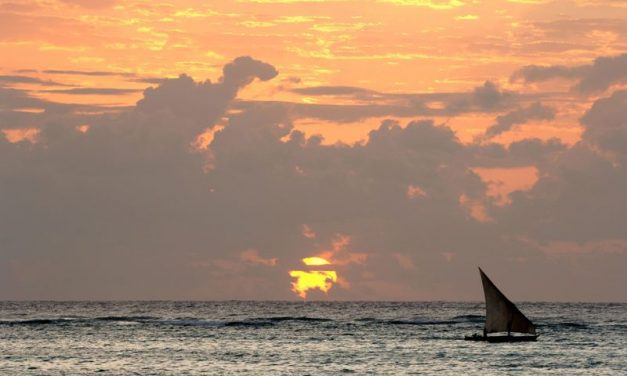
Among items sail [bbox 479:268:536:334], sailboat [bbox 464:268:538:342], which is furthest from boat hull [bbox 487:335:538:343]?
sail [bbox 479:268:536:334]

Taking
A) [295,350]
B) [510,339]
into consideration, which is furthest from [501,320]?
[295,350]

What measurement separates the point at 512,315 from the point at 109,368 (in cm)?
3940

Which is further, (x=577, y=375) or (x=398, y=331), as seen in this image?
(x=398, y=331)

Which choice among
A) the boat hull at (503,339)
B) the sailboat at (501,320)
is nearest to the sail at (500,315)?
the sailboat at (501,320)

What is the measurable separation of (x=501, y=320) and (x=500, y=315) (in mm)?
736

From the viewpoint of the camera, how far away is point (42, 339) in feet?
373

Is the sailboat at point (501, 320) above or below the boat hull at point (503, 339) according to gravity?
above

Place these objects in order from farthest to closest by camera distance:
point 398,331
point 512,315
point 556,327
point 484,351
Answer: point 556,327 → point 398,331 → point 512,315 → point 484,351

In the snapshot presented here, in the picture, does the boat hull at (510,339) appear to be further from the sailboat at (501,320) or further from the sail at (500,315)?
the sail at (500,315)

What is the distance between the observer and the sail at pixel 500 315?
9981cm

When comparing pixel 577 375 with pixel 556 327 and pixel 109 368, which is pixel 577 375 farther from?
pixel 556 327

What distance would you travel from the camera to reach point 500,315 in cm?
10162

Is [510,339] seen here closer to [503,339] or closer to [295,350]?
[503,339]

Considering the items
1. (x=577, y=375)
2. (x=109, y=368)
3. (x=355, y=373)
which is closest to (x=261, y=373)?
(x=355, y=373)
